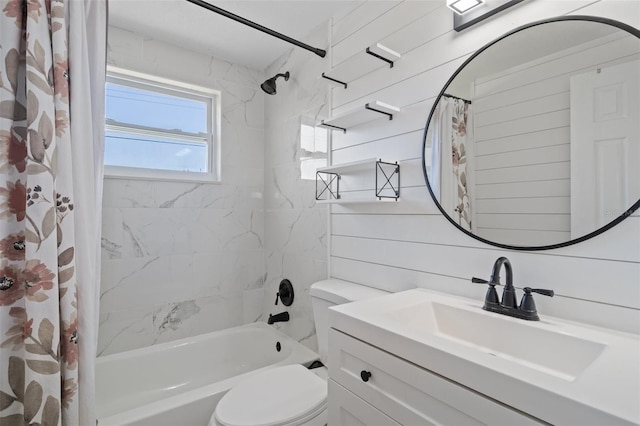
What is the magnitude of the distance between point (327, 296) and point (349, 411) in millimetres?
644

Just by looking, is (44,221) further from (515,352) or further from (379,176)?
(515,352)

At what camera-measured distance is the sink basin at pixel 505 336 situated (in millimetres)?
836

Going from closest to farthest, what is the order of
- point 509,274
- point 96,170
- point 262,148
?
point 509,274 < point 96,170 < point 262,148

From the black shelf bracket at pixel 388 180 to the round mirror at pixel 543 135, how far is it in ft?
0.69

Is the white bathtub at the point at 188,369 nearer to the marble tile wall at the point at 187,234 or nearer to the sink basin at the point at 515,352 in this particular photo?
the marble tile wall at the point at 187,234

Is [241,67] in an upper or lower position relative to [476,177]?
upper

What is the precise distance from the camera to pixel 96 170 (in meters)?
1.14

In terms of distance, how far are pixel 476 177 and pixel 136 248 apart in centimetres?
208

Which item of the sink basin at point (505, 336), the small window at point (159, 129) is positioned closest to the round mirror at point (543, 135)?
the sink basin at point (505, 336)

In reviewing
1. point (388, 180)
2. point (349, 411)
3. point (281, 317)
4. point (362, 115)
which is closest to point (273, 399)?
point (349, 411)

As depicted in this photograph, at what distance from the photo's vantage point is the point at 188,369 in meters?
2.16

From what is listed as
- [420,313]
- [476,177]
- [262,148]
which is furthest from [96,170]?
[262,148]

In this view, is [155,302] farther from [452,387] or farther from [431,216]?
[452,387]

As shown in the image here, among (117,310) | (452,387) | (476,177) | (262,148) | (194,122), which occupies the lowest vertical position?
(117,310)
